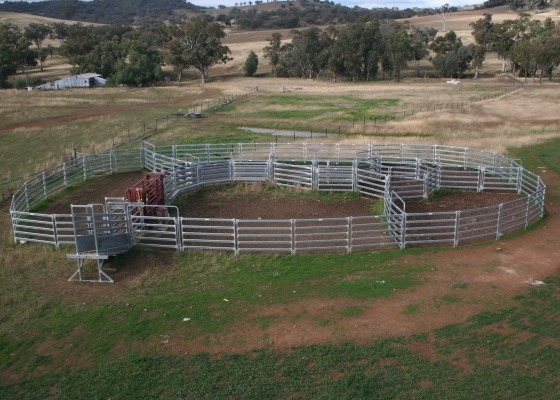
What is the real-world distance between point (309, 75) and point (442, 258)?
8655 cm

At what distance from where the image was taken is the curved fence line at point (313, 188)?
16906mm

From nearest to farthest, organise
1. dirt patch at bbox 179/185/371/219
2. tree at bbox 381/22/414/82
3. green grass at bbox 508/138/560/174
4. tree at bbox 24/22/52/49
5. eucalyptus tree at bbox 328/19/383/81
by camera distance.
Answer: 1. dirt patch at bbox 179/185/371/219
2. green grass at bbox 508/138/560/174
3. tree at bbox 381/22/414/82
4. eucalyptus tree at bbox 328/19/383/81
5. tree at bbox 24/22/52/49

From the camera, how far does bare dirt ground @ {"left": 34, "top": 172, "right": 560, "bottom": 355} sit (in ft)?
39.8

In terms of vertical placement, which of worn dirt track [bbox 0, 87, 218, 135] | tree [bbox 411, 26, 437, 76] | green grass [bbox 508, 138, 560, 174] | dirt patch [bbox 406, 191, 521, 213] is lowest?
dirt patch [bbox 406, 191, 521, 213]

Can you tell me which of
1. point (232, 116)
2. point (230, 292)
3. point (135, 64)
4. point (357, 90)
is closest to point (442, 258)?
point (230, 292)

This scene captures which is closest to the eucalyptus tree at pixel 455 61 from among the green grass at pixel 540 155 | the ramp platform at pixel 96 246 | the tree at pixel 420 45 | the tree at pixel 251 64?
the tree at pixel 420 45

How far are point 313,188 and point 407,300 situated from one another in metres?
10.4

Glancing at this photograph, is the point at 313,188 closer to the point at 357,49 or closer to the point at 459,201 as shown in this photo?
the point at 459,201

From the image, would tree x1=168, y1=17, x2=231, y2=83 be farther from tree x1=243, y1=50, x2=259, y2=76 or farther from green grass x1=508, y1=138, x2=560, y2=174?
green grass x1=508, y1=138, x2=560, y2=174

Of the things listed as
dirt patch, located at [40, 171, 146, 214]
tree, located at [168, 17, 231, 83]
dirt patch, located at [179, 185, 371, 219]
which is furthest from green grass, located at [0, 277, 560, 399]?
tree, located at [168, 17, 231, 83]

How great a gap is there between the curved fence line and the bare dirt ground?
0.91 metres

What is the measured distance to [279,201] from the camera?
22.2 metres

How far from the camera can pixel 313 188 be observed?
77.5ft

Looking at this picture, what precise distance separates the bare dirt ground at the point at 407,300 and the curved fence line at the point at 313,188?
91cm
